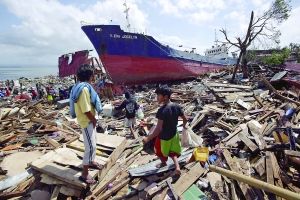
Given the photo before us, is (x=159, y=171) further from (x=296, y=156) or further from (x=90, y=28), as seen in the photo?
(x=90, y=28)

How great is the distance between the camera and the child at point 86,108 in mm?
4797

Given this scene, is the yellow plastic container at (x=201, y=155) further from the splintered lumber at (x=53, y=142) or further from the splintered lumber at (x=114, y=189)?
the splintered lumber at (x=53, y=142)

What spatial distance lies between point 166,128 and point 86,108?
1.48 m

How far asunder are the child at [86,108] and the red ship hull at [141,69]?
16.3 meters

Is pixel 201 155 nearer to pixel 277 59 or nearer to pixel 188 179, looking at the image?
pixel 188 179

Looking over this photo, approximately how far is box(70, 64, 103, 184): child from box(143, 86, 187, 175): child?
102cm

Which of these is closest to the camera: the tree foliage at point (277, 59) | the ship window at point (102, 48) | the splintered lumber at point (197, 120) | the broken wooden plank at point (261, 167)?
the broken wooden plank at point (261, 167)

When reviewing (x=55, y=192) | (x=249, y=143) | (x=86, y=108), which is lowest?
(x=55, y=192)

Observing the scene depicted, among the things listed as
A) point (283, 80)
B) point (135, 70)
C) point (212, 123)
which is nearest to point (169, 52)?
point (135, 70)

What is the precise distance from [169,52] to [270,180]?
18378 mm

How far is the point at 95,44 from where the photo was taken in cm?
2114

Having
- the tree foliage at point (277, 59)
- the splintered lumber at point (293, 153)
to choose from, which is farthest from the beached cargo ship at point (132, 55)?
the splintered lumber at point (293, 153)

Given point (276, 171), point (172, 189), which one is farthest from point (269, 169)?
point (172, 189)

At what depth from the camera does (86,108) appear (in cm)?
477
